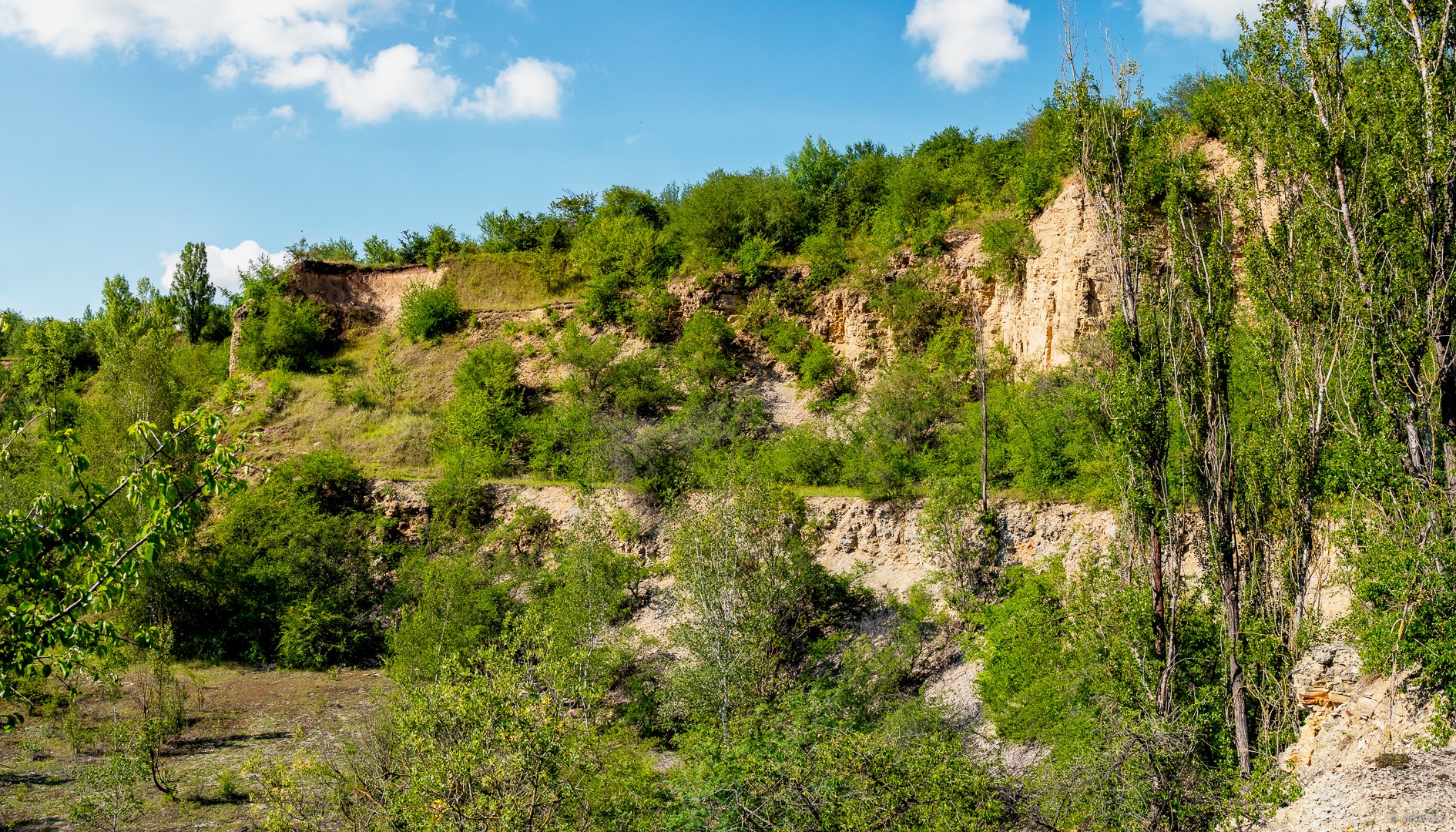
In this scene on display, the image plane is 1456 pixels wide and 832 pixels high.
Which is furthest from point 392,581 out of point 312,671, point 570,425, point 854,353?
point 854,353

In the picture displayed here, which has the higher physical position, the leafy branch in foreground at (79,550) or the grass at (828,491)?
the leafy branch in foreground at (79,550)

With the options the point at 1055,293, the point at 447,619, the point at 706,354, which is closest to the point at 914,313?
the point at 1055,293

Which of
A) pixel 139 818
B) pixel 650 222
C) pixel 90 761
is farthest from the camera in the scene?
pixel 650 222

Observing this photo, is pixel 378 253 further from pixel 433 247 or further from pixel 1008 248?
pixel 1008 248

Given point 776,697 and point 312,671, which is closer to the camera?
point 776,697

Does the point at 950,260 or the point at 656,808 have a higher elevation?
the point at 950,260

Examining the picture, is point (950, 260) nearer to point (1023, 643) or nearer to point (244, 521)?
point (1023, 643)

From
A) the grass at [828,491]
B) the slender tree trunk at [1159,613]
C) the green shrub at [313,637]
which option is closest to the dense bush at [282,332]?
the green shrub at [313,637]

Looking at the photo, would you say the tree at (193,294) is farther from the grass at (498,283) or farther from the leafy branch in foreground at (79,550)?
the leafy branch in foreground at (79,550)

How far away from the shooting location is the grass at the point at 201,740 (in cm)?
1850

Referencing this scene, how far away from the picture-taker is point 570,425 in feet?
126

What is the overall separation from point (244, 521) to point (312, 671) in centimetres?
678

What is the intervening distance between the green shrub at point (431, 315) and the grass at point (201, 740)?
67.3 ft

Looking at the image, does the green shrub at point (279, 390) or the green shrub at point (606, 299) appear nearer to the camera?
the green shrub at point (279, 390)
